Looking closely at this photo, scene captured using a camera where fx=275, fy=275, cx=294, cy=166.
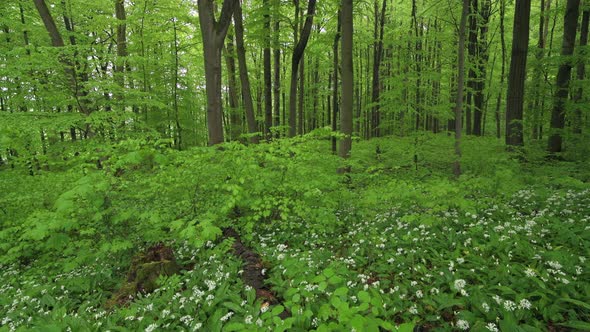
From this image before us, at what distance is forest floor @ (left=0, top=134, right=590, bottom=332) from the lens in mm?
3020

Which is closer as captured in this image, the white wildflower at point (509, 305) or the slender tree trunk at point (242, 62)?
the white wildflower at point (509, 305)

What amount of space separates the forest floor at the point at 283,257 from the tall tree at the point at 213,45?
1.70 meters

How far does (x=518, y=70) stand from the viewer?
8664 millimetres

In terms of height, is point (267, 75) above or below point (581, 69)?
below

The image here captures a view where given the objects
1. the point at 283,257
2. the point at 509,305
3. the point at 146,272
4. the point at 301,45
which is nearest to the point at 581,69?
the point at 301,45

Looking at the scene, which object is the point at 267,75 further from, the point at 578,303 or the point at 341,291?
the point at 578,303

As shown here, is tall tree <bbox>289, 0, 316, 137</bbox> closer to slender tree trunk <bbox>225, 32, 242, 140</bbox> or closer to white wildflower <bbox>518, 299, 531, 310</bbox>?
slender tree trunk <bbox>225, 32, 242, 140</bbox>

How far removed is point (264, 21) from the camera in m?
10.4

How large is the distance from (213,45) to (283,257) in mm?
5524

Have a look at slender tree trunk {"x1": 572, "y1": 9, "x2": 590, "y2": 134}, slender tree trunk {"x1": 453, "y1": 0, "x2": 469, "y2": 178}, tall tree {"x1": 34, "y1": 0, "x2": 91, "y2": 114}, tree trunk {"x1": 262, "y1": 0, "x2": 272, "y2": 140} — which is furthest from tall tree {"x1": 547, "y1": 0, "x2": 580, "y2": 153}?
tall tree {"x1": 34, "y1": 0, "x2": 91, "y2": 114}

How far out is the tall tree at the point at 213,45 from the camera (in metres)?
6.91

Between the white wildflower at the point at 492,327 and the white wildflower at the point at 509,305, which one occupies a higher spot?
the white wildflower at the point at 509,305

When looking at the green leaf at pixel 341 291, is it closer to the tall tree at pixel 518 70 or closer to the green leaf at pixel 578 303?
the green leaf at pixel 578 303

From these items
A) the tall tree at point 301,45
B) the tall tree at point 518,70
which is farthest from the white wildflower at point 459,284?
the tall tree at point 301,45
